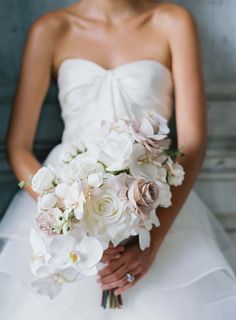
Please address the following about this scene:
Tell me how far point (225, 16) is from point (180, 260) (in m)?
0.85

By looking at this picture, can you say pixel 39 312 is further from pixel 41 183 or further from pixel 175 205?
pixel 175 205

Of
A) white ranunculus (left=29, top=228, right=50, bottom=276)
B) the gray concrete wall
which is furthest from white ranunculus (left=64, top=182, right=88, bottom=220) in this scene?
the gray concrete wall

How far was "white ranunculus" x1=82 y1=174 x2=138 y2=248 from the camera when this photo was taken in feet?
3.39

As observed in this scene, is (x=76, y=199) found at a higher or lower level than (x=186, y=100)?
higher

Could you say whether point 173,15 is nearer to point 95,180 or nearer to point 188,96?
point 188,96

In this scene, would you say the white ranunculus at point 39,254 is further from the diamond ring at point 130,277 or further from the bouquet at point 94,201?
the diamond ring at point 130,277

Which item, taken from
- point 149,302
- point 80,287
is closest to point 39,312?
point 80,287

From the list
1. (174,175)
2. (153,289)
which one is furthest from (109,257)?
(174,175)

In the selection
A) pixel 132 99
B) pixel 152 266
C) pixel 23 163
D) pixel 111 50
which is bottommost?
pixel 152 266

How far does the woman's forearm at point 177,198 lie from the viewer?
1.36m

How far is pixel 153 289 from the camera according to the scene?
1.27m

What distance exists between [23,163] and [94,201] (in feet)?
1.82

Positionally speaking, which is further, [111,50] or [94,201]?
[111,50]

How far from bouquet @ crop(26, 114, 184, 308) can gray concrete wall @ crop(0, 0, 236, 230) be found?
75 cm
